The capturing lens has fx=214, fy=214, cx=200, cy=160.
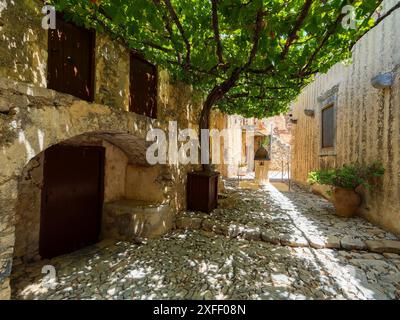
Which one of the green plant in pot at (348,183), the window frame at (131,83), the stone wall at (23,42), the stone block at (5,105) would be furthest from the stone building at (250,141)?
the stone block at (5,105)

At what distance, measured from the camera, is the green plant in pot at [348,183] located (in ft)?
15.8

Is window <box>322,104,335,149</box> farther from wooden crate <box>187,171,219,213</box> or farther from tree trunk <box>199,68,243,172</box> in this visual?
wooden crate <box>187,171,219,213</box>

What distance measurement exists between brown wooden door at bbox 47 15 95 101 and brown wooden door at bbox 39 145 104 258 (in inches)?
51.2

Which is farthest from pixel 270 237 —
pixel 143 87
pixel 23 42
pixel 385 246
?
pixel 23 42

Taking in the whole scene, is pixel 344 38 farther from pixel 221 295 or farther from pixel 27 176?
pixel 27 176

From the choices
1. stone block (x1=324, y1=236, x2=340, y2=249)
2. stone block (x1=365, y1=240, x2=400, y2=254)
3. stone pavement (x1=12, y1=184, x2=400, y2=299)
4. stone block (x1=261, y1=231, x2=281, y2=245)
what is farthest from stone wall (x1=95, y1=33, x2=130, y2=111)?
stone block (x1=365, y1=240, x2=400, y2=254)

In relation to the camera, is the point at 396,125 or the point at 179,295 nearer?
the point at 179,295

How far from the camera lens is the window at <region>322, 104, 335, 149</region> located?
6.98 meters

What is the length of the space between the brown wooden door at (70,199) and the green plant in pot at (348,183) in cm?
532

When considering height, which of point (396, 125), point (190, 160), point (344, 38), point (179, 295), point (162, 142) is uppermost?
point (344, 38)

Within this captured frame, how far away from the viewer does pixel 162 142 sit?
4.46 m

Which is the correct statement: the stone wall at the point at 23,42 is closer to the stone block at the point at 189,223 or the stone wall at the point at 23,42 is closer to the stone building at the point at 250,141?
the stone block at the point at 189,223
